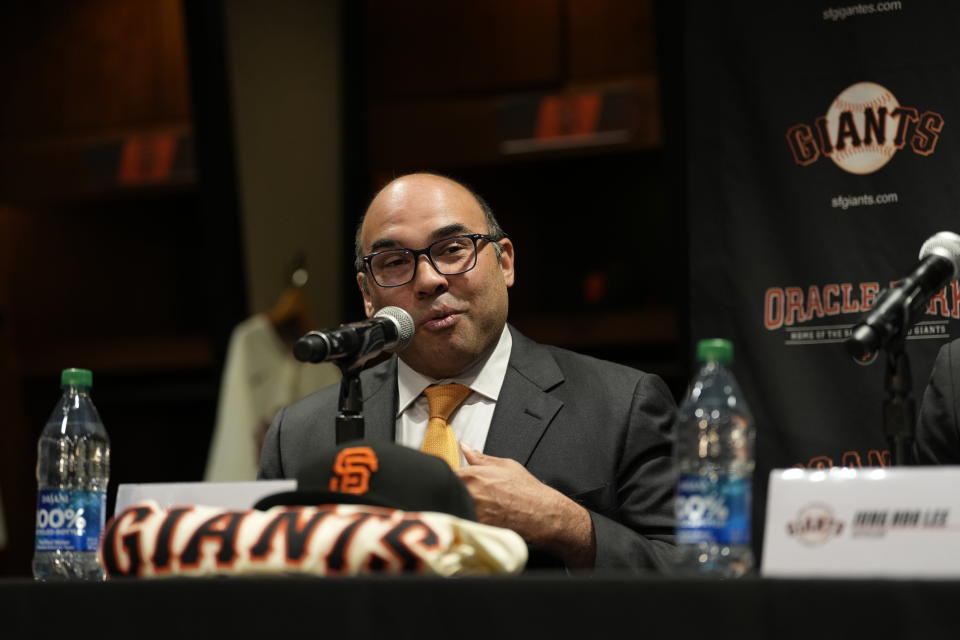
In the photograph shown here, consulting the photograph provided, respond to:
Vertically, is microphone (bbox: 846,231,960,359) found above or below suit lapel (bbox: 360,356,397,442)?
above

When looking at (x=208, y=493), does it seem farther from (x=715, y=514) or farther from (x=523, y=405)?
(x=523, y=405)

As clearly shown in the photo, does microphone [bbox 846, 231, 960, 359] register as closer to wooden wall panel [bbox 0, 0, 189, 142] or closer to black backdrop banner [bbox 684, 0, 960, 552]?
black backdrop banner [bbox 684, 0, 960, 552]

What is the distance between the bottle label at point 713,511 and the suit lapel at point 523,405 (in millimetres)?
894

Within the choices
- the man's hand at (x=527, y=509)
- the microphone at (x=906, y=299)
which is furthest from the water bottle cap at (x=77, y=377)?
the microphone at (x=906, y=299)

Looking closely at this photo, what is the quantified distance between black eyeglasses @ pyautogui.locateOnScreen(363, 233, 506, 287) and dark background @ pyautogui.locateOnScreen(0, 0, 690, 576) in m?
1.38

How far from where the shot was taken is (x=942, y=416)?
7.38 feet

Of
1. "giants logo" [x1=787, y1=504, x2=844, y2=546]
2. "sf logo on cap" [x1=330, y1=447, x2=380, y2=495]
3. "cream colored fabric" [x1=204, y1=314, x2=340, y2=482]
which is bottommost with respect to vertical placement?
"cream colored fabric" [x1=204, y1=314, x2=340, y2=482]

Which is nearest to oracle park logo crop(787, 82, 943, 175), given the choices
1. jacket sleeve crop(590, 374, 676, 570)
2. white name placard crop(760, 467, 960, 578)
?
jacket sleeve crop(590, 374, 676, 570)

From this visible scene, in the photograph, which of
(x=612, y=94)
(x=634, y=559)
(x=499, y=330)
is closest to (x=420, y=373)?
(x=499, y=330)

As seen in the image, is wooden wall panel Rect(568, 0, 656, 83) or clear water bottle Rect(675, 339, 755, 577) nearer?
clear water bottle Rect(675, 339, 755, 577)

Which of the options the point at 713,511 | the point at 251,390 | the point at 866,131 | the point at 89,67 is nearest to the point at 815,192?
the point at 866,131

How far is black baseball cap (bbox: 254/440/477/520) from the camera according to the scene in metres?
1.48

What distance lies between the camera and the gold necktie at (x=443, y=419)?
2277 mm

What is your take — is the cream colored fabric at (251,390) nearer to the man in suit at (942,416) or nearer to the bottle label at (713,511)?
the man in suit at (942,416)
